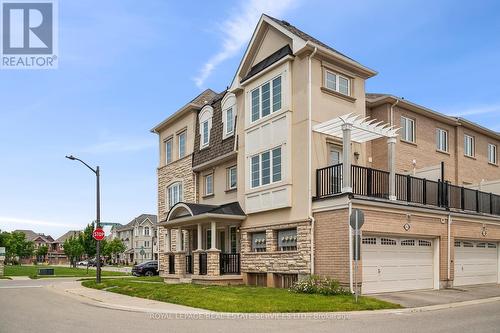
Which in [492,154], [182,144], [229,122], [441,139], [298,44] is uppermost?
[298,44]

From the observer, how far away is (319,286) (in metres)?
16.6

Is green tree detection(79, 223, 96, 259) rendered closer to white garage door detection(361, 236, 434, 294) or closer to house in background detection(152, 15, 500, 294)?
house in background detection(152, 15, 500, 294)

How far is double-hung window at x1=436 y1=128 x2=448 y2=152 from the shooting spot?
2658 centimetres

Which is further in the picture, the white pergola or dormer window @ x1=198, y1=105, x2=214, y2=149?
dormer window @ x1=198, y1=105, x2=214, y2=149

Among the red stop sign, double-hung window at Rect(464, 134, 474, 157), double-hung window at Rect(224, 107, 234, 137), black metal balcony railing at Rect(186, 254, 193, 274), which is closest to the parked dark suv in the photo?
the red stop sign

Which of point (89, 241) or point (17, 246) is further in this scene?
point (17, 246)

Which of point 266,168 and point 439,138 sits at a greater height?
point 439,138

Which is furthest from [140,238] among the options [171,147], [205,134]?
[205,134]

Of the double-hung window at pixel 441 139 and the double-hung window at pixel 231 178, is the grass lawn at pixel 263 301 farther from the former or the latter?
the double-hung window at pixel 441 139

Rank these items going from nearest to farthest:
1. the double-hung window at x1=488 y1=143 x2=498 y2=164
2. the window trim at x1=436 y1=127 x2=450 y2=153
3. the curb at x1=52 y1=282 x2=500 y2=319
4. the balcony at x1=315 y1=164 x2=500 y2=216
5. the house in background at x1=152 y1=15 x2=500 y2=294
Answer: the curb at x1=52 y1=282 x2=500 y2=319 < the house in background at x1=152 y1=15 x2=500 y2=294 < the balcony at x1=315 y1=164 x2=500 y2=216 < the window trim at x1=436 y1=127 x2=450 y2=153 < the double-hung window at x1=488 y1=143 x2=498 y2=164

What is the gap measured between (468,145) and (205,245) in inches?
621

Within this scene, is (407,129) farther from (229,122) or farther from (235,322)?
(235,322)

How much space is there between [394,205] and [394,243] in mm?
1548

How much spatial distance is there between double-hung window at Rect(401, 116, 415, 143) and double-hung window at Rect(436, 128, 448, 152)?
91.4 inches
